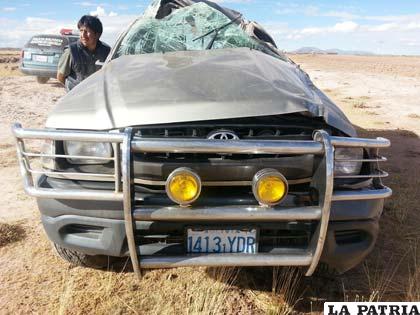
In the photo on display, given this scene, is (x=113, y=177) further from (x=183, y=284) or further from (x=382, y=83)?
(x=382, y=83)

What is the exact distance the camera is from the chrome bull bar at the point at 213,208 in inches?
83.7

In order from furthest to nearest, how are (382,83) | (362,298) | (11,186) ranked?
(382,83), (11,186), (362,298)

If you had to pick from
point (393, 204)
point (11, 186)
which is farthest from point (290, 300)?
point (11, 186)

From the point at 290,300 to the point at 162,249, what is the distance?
1049 millimetres

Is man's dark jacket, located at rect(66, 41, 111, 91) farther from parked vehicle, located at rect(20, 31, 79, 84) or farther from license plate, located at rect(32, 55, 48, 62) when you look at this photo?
license plate, located at rect(32, 55, 48, 62)

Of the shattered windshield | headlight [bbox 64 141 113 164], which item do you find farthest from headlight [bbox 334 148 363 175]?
the shattered windshield

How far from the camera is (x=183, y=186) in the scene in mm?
2188

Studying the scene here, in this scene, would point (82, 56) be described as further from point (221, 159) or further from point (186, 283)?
point (221, 159)

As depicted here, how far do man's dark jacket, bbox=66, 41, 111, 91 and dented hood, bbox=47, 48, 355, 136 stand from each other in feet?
6.20

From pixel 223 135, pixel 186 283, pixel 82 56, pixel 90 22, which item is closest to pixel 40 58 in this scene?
pixel 82 56

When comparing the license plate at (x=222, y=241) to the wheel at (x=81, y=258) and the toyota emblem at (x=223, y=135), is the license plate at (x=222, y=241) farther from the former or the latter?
the wheel at (x=81, y=258)

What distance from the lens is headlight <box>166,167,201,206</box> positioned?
2.17m

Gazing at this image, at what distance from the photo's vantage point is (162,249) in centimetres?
240

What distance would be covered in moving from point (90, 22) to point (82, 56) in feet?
1.30
